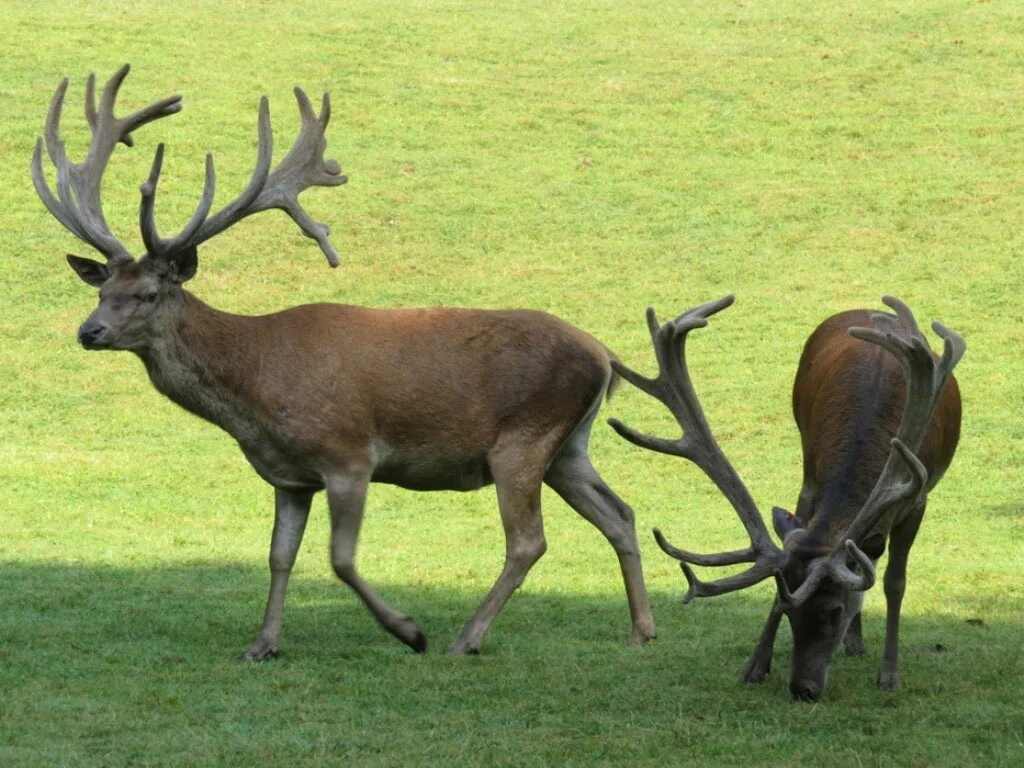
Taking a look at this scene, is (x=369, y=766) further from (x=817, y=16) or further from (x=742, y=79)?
(x=817, y=16)

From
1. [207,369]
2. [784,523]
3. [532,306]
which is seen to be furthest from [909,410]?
[532,306]

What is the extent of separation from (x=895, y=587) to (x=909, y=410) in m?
1.50

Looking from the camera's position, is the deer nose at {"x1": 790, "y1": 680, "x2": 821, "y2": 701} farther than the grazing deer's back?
No

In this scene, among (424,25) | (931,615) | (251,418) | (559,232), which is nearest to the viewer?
(251,418)

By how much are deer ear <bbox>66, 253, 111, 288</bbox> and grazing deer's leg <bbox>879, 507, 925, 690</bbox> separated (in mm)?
4766

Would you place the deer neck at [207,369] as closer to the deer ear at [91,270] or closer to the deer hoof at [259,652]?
the deer ear at [91,270]

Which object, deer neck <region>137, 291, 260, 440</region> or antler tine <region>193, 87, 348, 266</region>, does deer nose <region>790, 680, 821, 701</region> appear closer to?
deer neck <region>137, 291, 260, 440</region>

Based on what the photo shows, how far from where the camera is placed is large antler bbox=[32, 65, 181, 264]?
32.9 ft

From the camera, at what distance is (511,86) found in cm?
3541

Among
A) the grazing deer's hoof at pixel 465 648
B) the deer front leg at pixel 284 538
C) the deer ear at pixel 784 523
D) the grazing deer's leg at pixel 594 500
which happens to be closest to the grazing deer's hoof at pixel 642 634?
the grazing deer's leg at pixel 594 500

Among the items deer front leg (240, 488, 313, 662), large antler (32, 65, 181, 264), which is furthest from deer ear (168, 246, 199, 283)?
deer front leg (240, 488, 313, 662)

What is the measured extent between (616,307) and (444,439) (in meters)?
15.0

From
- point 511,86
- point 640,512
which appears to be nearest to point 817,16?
point 511,86

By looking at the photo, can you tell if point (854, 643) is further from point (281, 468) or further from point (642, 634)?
point (281, 468)
